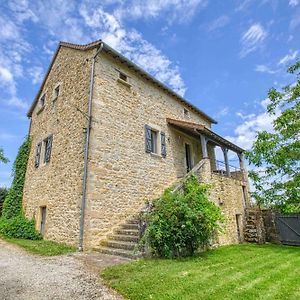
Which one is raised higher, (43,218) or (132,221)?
(43,218)

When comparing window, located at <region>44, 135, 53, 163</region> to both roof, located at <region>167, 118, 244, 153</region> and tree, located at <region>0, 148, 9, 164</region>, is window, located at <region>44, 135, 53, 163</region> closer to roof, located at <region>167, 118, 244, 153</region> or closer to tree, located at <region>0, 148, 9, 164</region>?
roof, located at <region>167, 118, 244, 153</region>

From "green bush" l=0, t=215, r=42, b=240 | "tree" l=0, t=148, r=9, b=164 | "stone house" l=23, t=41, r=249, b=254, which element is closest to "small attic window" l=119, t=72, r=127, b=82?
"stone house" l=23, t=41, r=249, b=254

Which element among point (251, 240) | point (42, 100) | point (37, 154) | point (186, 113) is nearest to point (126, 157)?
point (37, 154)

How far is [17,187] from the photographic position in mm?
13625

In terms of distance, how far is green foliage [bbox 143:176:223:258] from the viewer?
6598 mm

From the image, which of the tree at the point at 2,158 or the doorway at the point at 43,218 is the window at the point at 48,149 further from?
the tree at the point at 2,158

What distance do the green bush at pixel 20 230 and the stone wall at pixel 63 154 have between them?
372 millimetres

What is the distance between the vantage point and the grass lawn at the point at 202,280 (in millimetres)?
3938

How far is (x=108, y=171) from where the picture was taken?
8898 mm

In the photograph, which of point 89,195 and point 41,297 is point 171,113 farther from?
point 41,297

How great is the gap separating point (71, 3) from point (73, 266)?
7.66 m

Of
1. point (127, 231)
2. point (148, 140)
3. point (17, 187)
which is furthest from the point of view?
point (17, 187)

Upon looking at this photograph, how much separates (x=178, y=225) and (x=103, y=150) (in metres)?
3.92

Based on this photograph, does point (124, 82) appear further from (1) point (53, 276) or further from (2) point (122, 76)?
(1) point (53, 276)
